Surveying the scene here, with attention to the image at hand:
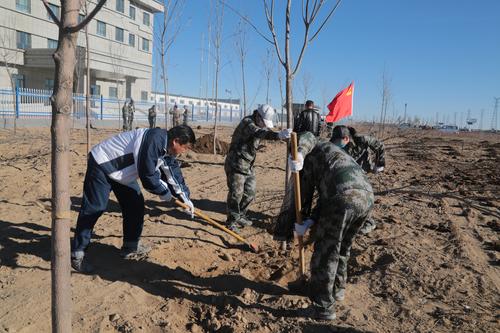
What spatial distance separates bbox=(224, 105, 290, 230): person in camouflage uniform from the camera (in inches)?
190

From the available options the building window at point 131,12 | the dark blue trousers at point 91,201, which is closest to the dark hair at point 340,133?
the dark blue trousers at point 91,201

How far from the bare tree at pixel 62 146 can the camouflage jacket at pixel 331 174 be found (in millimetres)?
1821

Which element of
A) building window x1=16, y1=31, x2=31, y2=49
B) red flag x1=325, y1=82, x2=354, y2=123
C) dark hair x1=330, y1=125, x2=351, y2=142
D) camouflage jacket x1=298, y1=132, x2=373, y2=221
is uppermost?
building window x1=16, y1=31, x2=31, y2=49

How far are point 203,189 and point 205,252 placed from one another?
305 centimetres

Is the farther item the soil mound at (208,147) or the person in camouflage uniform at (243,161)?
the soil mound at (208,147)

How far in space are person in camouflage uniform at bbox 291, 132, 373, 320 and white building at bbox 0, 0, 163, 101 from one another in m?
20.8

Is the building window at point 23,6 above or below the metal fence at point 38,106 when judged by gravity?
above

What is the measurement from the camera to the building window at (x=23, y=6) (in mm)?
25703

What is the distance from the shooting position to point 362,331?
2.89 m

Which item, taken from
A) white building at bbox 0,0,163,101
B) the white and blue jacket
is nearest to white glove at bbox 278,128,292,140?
the white and blue jacket

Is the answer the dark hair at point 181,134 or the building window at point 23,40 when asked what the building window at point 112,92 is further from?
the dark hair at point 181,134

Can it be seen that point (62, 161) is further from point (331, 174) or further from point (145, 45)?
point (145, 45)

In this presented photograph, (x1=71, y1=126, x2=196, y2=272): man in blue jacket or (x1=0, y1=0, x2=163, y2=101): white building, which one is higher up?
(x1=0, y1=0, x2=163, y2=101): white building

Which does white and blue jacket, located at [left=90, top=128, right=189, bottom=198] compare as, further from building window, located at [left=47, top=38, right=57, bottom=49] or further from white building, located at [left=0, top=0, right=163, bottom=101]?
building window, located at [left=47, top=38, right=57, bottom=49]
